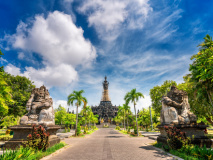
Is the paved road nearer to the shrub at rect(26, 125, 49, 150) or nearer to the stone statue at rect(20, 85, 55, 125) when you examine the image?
the shrub at rect(26, 125, 49, 150)

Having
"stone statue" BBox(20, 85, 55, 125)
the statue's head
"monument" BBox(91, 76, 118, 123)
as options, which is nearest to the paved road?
"stone statue" BBox(20, 85, 55, 125)

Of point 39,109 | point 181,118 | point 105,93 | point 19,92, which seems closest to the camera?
point 181,118

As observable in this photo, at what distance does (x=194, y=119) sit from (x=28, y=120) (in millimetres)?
11675

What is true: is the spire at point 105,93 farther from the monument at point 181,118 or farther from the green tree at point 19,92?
the monument at point 181,118

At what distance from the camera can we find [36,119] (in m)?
8.95

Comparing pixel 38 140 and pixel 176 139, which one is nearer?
pixel 38 140

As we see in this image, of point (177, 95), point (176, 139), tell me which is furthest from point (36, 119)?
point (177, 95)

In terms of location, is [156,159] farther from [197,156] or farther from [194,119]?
[194,119]

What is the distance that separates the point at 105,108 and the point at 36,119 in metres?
92.7

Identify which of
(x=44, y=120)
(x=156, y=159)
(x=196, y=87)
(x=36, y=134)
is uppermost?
(x=196, y=87)

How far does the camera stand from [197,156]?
18.4 ft

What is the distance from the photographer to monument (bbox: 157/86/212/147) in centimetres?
815

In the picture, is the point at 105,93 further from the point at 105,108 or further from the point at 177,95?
the point at 177,95

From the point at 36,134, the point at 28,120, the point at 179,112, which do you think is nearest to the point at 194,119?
the point at 179,112
